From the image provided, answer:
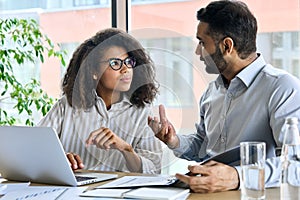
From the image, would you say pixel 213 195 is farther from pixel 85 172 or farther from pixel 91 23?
pixel 91 23

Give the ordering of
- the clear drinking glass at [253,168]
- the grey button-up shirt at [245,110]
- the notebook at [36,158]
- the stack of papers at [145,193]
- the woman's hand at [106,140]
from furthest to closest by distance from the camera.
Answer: the woman's hand at [106,140] < the grey button-up shirt at [245,110] < the notebook at [36,158] < the stack of papers at [145,193] < the clear drinking glass at [253,168]

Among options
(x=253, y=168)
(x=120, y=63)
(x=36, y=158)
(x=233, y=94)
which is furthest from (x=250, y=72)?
(x=36, y=158)

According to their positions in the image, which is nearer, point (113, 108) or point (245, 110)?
point (245, 110)

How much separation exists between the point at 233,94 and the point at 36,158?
90 centimetres

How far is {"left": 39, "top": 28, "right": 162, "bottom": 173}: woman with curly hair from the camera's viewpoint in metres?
2.36

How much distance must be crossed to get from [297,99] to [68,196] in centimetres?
97

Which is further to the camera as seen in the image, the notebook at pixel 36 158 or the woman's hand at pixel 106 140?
the woman's hand at pixel 106 140

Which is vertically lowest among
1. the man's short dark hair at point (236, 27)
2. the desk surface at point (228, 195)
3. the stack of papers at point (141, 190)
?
the desk surface at point (228, 195)

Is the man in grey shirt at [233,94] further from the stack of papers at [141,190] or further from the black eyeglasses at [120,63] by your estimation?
the stack of papers at [141,190]

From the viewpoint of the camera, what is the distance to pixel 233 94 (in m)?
2.31

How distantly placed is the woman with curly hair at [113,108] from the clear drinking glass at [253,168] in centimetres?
86

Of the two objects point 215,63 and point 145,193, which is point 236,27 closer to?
point 215,63

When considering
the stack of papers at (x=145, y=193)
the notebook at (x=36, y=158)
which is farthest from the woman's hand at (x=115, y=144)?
the stack of papers at (x=145, y=193)

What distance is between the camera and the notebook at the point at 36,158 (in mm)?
1818
